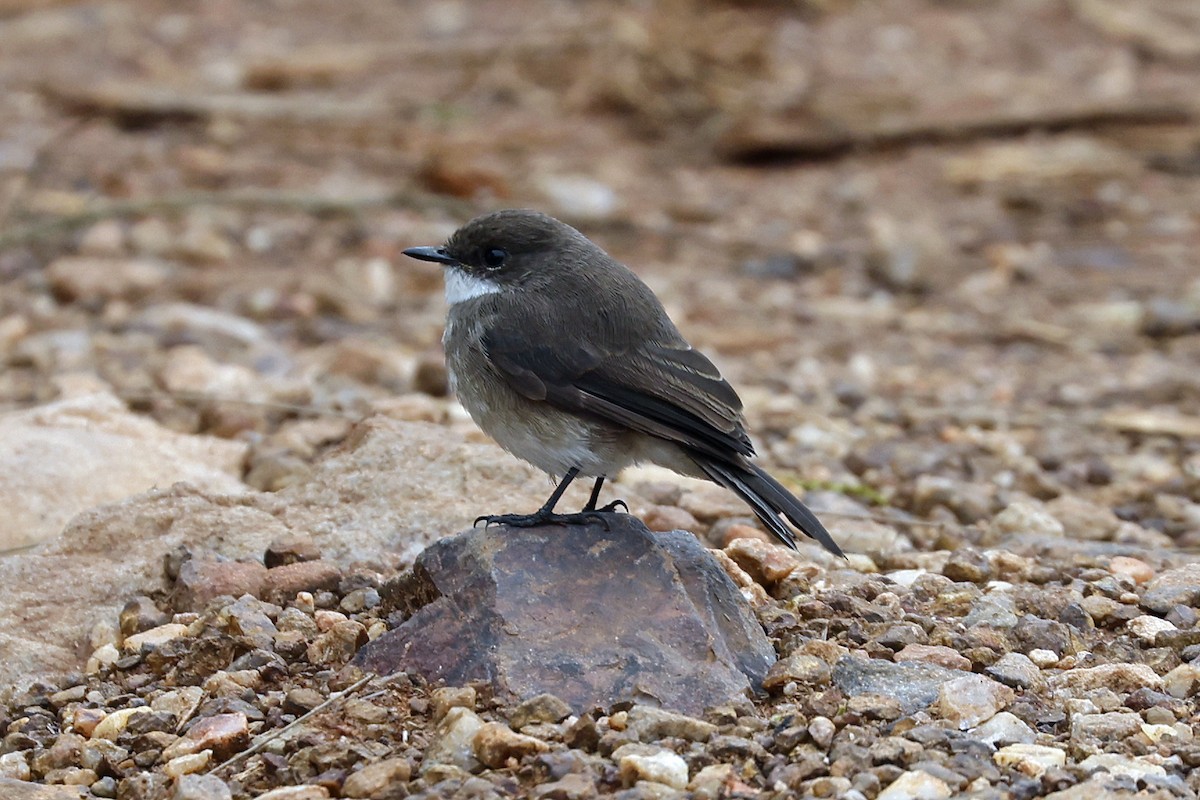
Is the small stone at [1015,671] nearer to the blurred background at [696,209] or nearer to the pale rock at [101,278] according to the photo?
the blurred background at [696,209]

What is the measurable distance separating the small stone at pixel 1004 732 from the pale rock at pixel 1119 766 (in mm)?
156

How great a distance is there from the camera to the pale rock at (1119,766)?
357cm

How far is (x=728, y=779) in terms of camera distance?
11.7ft

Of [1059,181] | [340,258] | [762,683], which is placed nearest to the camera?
[762,683]

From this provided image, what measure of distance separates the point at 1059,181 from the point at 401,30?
246 inches

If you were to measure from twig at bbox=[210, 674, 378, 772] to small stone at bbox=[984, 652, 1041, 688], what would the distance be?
1.71 meters

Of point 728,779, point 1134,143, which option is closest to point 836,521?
point 728,779

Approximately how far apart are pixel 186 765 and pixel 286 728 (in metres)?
0.26

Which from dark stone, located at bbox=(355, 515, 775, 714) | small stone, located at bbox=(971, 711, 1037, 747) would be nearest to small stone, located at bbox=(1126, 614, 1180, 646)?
small stone, located at bbox=(971, 711, 1037, 747)

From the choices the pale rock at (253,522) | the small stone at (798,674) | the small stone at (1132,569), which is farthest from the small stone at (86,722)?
the small stone at (1132,569)

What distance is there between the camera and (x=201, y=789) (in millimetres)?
3574

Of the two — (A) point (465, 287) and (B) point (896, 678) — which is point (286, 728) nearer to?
(B) point (896, 678)

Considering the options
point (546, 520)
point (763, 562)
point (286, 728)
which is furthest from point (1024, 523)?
point (286, 728)

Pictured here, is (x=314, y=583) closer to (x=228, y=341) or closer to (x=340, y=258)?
(x=228, y=341)
